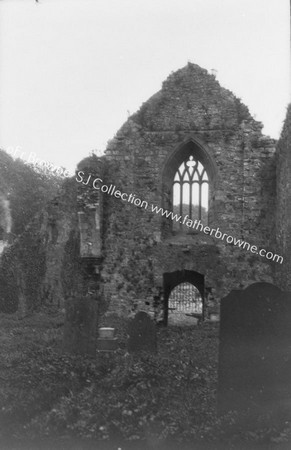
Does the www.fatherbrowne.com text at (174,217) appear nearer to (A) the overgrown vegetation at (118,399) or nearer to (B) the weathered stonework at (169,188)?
(B) the weathered stonework at (169,188)

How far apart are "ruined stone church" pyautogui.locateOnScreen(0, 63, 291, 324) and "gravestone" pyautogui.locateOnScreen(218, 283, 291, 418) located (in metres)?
7.43

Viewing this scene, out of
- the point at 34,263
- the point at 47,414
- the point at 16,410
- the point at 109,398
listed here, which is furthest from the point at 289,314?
the point at 34,263

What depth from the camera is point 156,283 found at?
14398mm

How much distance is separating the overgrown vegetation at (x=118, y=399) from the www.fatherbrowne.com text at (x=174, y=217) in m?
5.12

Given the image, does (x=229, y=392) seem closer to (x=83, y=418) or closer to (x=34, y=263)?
(x=83, y=418)

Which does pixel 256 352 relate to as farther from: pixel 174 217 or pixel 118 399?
pixel 174 217

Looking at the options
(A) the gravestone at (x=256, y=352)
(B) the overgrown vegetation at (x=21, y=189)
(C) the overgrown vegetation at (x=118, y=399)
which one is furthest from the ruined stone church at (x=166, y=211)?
(B) the overgrown vegetation at (x=21, y=189)

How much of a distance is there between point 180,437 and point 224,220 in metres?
9.20

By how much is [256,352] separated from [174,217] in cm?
896

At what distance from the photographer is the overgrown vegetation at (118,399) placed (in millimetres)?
5898

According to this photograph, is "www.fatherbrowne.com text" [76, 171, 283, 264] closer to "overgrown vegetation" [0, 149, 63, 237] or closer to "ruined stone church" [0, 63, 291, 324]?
"ruined stone church" [0, 63, 291, 324]

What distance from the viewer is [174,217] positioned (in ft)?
49.7

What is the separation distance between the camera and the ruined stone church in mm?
14273

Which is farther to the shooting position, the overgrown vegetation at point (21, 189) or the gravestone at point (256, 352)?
the overgrown vegetation at point (21, 189)
